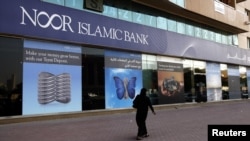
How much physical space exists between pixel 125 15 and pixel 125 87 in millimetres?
4735

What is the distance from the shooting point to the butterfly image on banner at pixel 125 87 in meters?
20.7

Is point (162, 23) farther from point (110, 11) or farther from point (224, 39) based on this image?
point (224, 39)

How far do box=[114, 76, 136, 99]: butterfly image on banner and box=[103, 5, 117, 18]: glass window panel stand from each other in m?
3.94

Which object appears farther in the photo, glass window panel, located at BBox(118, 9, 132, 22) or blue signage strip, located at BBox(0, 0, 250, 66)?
glass window panel, located at BBox(118, 9, 132, 22)

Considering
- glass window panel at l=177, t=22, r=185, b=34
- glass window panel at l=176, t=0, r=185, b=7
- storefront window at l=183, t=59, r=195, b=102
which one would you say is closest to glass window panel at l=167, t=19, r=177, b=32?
glass window panel at l=177, t=22, r=185, b=34

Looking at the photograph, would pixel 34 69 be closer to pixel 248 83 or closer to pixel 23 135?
pixel 23 135

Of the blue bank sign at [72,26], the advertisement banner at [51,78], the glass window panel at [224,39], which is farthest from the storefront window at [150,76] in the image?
the glass window panel at [224,39]

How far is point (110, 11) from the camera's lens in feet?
67.8

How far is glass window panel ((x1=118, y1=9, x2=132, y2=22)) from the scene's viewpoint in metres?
21.3

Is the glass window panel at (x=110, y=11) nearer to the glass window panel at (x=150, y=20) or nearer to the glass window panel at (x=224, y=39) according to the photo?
the glass window panel at (x=150, y=20)

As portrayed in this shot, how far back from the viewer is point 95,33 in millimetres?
19047

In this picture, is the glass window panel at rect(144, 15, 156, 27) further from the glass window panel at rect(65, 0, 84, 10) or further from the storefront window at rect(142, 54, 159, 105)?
the glass window panel at rect(65, 0, 84, 10)

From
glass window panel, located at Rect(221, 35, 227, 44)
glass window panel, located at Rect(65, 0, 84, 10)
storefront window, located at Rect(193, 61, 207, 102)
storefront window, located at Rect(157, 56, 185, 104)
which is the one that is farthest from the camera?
glass window panel, located at Rect(221, 35, 227, 44)

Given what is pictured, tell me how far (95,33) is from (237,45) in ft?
72.4
